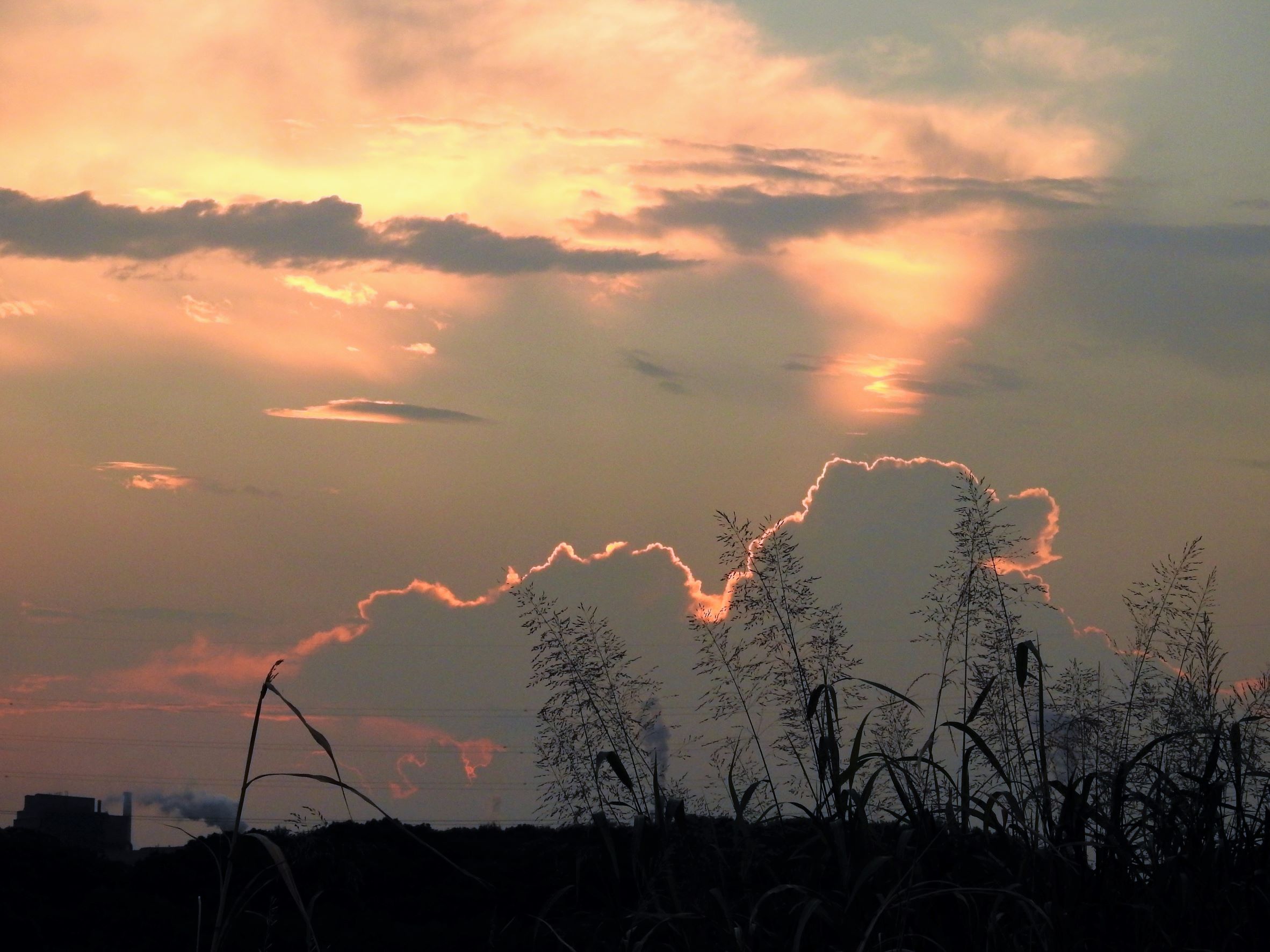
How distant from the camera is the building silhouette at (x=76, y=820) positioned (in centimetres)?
5500

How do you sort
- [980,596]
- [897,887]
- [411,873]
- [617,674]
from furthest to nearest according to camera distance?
[411,873] < [617,674] < [980,596] < [897,887]

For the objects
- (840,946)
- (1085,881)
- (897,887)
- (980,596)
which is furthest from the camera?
(980,596)

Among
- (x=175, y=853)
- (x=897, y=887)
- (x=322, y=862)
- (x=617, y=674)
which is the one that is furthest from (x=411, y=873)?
(x=897, y=887)

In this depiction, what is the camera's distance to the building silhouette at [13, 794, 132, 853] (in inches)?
2165

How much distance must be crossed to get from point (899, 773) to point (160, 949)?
11249 millimetres

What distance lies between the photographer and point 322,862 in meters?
15.9

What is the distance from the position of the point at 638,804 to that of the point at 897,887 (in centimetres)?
125

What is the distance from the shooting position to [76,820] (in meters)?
57.0

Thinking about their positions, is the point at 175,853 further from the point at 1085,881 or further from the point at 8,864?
the point at 1085,881

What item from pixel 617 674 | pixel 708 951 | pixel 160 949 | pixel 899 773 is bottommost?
pixel 160 949

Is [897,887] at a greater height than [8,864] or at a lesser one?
greater

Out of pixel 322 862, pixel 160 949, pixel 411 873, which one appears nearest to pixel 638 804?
pixel 160 949

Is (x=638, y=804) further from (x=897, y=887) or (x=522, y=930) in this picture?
(x=522, y=930)

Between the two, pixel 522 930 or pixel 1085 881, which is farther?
pixel 522 930
